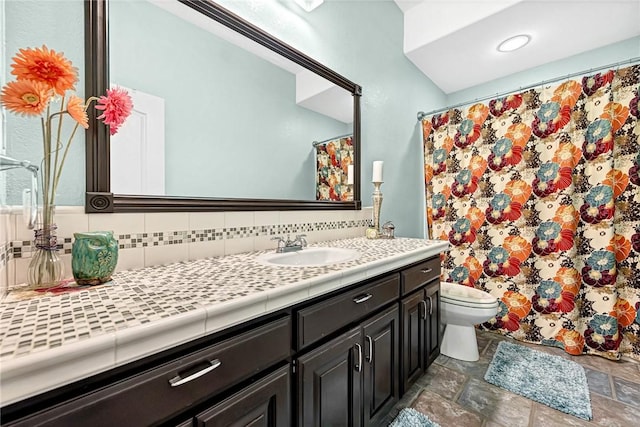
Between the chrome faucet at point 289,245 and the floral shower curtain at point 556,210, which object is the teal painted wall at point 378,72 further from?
the chrome faucet at point 289,245

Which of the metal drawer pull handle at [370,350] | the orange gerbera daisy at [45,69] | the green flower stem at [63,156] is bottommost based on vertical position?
the metal drawer pull handle at [370,350]

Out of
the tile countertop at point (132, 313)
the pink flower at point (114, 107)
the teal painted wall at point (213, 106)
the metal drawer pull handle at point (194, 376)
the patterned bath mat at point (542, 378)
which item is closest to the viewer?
the tile countertop at point (132, 313)

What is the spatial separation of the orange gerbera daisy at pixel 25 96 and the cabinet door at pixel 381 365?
3.90 feet

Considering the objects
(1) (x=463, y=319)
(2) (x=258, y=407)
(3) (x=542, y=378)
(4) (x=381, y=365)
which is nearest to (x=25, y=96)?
(2) (x=258, y=407)

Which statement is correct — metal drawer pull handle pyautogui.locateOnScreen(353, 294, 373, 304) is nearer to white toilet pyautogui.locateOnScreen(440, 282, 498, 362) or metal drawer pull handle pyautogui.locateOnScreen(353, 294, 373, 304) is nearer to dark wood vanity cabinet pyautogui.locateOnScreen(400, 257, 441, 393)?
dark wood vanity cabinet pyautogui.locateOnScreen(400, 257, 441, 393)

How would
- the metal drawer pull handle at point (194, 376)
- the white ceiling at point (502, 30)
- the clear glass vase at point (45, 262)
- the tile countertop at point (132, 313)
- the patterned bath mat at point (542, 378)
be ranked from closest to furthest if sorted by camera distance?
the tile countertop at point (132, 313), the metal drawer pull handle at point (194, 376), the clear glass vase at point (45, 262), the patterned bath mat at point (542, 378), the white ceiling at point (502, 30)

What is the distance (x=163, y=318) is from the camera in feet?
1.72

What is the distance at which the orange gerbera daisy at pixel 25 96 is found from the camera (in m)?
0.63

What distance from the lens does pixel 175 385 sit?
539 mm

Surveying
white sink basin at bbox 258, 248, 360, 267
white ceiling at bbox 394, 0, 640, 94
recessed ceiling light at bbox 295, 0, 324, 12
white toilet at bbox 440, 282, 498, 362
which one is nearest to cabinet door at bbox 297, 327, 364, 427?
white sink basin at bbox 258, 248, 360, 267

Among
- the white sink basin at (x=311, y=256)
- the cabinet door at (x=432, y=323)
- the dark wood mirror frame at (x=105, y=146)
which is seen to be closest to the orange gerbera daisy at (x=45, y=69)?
the dark wood mirror frame at (x=105, y=146)

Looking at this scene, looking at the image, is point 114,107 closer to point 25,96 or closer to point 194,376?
point 25,96

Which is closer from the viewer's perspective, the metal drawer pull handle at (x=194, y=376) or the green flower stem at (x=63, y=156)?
the metal drawer pull handle at (x=194, y=376)

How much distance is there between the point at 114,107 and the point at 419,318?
1.64m
